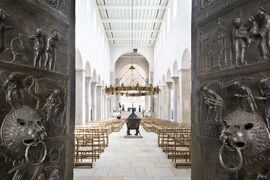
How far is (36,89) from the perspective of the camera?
3.18 meters

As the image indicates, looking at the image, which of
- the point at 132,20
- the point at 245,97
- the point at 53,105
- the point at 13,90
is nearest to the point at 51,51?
the point at 53,105

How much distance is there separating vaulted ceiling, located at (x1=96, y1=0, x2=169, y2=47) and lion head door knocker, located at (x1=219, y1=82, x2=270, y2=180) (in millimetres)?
24132

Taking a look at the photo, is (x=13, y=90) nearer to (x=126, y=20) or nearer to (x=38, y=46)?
(x=38, y=46)

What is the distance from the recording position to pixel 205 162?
3512 millimetres

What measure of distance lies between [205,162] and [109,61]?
37.8 m

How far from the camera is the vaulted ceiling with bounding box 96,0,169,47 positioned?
2639 centimetres

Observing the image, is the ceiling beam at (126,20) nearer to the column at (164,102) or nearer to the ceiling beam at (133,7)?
the ceiling beam at (133,7)

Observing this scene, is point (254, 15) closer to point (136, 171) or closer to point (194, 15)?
point (194, 15)

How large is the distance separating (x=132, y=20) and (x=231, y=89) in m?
28.5

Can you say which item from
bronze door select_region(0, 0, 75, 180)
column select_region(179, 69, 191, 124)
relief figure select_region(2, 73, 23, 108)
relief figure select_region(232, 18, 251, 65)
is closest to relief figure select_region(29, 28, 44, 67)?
bronze door select_region(0, 0, 75, 180)

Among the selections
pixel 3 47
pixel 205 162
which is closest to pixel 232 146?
pixel 205 162

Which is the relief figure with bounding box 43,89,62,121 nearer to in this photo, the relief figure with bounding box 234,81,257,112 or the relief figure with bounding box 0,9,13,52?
the relief figure with bounding box 0,9,13,52

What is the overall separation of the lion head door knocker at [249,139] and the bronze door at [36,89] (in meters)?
1.77

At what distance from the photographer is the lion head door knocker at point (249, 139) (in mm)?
2582
